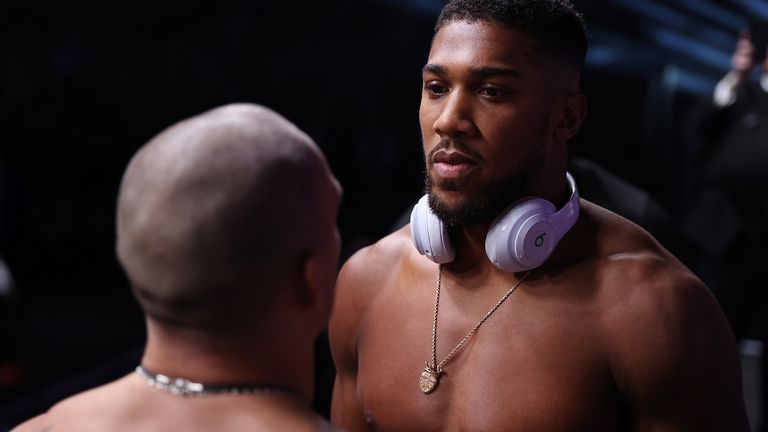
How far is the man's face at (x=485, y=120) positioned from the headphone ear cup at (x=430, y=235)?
0.14 ft

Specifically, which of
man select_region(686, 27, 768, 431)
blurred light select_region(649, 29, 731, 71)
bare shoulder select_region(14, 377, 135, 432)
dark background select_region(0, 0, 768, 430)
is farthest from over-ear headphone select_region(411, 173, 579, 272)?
blurred light select_region(649, 29, 731, 71)

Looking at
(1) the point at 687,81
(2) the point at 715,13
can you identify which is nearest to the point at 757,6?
(2) the point at 715,13

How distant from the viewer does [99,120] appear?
4871 millimetres

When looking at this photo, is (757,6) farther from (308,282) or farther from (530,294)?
(308,282)

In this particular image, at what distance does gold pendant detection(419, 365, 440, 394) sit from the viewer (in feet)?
5.53

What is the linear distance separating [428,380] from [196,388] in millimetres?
673

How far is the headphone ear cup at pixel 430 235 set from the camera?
1703 mm

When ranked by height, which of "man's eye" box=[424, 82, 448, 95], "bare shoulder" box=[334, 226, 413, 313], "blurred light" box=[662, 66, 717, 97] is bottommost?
"blurred light" box=[662, 66, 717, 97]

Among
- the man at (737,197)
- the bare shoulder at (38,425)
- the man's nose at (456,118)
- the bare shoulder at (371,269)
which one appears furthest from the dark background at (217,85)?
the bare shoulder at (38,425)

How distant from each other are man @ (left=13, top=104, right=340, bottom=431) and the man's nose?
508 millimetres

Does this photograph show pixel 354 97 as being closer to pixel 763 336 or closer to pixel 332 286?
pixel 763 336

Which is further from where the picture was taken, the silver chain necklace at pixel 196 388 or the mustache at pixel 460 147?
the mustache at pixel 460 147

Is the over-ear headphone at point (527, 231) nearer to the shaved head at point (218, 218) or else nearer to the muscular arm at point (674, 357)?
the muscular arm at point (674, 357)

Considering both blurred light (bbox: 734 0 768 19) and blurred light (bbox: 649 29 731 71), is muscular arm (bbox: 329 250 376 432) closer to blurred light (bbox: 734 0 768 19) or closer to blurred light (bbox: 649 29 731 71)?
blurred light (bbox: 649 29 731 71)
